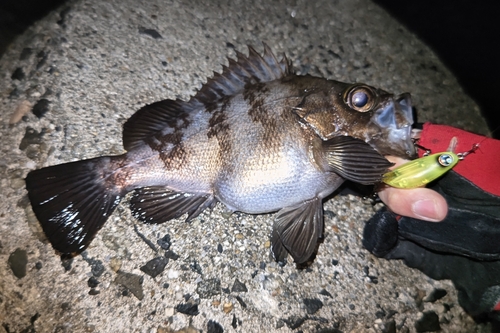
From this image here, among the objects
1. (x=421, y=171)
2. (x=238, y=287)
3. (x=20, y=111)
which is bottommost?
(x=238, y=287)

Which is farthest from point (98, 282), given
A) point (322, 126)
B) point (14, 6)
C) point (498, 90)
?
point (498, 90)

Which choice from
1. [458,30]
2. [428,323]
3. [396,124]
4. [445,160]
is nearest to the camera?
[445,160]

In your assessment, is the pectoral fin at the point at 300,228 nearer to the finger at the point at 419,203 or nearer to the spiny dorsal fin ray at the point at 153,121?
the finger at the point at 419,203

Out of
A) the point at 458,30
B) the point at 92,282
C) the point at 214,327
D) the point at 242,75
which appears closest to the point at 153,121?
the point at 242,75

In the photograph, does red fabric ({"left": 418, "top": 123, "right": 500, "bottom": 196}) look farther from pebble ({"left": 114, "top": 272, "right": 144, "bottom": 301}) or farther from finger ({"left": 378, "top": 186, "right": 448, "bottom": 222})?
pebble ({"left": 114, "top": 272, "right": 144, "bottom": 301})

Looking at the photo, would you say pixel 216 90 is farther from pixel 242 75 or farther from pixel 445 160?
pixel 445 160

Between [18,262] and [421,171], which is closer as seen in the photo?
[421,171]

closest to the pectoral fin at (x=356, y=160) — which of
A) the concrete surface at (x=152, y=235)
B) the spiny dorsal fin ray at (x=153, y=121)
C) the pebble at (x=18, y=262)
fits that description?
the concrete surface at (x=152, y=235)
